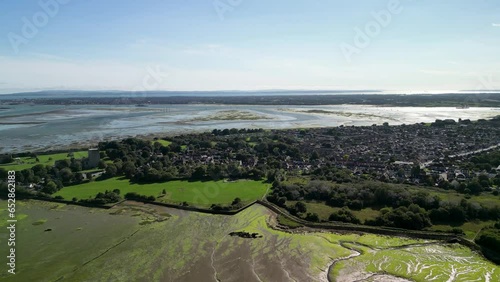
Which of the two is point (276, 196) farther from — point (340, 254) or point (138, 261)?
point (138, 261)

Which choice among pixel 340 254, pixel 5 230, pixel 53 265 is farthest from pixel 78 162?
pixel 340 254

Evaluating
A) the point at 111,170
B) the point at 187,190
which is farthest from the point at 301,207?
the point at 111,170

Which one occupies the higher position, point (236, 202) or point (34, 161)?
point (34, 161)

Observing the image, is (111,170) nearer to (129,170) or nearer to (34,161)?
(129,170)

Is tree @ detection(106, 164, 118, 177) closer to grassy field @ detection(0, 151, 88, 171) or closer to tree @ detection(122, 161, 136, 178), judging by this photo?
tree @ detection(122, 161, 136, 178)

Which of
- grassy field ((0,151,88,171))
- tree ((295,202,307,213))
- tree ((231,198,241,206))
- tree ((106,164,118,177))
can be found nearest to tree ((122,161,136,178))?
tree ((106,164,118,177))

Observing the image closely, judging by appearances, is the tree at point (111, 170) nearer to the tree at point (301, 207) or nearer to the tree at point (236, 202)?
the tree at point (236, 202)

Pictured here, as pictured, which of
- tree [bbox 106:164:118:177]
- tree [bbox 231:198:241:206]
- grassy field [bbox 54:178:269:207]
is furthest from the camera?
tree [bbox 106:164:118:177]

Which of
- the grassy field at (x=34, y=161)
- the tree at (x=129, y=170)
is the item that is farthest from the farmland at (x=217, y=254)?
the grassy field at (x=34, y=161)
